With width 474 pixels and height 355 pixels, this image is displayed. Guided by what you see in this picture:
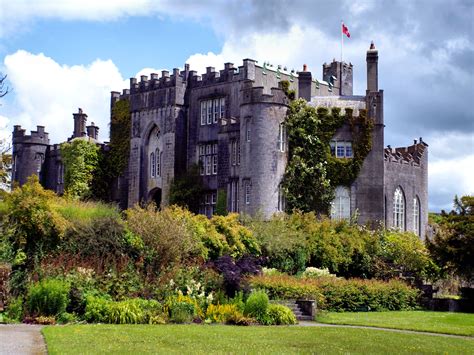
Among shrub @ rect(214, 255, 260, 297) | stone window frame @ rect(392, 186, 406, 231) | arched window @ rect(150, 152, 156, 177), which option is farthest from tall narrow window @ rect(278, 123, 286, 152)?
shrub @ rect(214, 255, 260, 297)

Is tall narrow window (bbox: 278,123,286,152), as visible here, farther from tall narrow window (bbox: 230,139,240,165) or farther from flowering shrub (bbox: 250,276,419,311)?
flowering shrub (bbox: 250,276,419,311)

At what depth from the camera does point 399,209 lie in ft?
169

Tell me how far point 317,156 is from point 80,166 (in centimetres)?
1882

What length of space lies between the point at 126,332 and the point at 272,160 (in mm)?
27383

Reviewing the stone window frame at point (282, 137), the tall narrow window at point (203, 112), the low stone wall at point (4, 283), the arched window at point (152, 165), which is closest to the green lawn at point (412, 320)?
the low stone wall at point (4, 283)

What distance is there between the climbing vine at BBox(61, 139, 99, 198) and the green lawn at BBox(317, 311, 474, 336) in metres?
30.7

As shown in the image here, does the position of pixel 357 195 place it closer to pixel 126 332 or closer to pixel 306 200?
pixel 306 200

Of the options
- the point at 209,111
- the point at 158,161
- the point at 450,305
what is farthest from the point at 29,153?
the point at 450,305

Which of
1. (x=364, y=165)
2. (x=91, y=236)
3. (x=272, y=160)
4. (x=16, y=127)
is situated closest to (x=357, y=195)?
(x=364, y=165)

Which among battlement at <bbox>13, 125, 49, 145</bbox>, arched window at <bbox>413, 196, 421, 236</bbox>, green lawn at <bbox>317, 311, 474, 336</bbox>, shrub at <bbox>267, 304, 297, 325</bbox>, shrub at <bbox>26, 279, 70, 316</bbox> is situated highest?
battlement at <bbox>13, 125, 49, 145</bbox>

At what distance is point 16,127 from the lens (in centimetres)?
6388

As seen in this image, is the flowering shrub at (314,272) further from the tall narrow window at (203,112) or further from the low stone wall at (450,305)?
the tall narrow window at (203,112)

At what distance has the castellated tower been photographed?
6312 centimetres

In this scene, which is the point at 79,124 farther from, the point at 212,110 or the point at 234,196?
the point at 234,196
